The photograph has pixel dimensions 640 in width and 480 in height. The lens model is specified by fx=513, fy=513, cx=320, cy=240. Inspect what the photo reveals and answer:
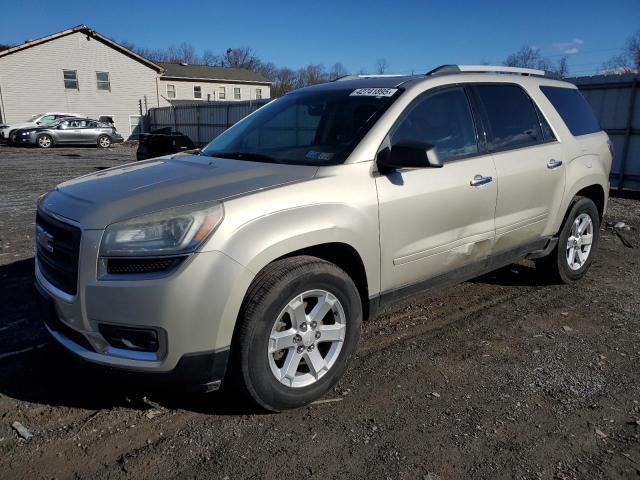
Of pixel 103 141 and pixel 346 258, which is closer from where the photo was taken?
pixel 346 258

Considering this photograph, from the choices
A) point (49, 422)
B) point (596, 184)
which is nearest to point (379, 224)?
point (49, 422)

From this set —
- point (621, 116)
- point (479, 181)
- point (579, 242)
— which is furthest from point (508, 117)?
point (621, 116)

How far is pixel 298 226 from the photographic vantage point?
276 centimetres

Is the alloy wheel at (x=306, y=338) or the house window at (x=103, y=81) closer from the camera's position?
the alloy wheel at (x=306, y=338)

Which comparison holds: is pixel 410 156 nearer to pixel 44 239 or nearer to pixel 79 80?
pixel 44 239

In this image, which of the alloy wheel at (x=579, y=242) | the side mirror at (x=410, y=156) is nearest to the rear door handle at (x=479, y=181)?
Result: the side mirror at (x=410, y=156)

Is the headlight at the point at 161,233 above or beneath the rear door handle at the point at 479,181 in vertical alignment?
beneath

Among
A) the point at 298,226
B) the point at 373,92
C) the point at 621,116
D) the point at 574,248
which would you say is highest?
the point at 373,92

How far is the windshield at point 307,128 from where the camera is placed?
10.9 ft

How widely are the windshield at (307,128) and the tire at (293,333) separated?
769 mm

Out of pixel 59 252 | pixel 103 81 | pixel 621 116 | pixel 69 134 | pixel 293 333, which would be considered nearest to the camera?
pixel 59 252

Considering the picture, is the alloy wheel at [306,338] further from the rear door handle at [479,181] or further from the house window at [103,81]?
the house window at [103,81]

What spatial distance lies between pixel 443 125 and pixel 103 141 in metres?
28.4

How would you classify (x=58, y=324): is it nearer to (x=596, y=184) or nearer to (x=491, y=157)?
(x=491, y=157)
